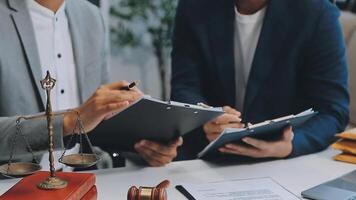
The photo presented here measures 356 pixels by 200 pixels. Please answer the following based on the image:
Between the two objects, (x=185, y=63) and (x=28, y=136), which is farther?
(x=185, y=63)

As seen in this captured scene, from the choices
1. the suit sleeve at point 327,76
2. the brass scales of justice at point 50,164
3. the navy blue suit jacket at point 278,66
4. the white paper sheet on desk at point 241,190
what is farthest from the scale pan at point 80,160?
the suit sleeve at point 327,76

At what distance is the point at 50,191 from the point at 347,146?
91 cm

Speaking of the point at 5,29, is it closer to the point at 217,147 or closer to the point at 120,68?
the point at 217,147

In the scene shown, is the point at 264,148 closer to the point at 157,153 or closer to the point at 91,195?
the point at 157,153

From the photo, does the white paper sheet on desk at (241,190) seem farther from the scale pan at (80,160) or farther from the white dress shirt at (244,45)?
the white dress shirt at (244,45)

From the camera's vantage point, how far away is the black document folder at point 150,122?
4.30ft

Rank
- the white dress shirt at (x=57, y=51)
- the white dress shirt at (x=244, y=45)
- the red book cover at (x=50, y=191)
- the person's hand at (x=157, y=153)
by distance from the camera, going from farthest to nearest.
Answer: the white dress shirt at (x=244, y=45) → the white dress shirt at (x=57, y=51) → the person's hand at (x=157, y=153) → the red book cover at (x=50, y=191)

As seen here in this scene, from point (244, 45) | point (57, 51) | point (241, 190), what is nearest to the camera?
point (241, 190)

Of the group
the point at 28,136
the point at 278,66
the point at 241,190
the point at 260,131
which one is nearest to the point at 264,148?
the point at 260,131

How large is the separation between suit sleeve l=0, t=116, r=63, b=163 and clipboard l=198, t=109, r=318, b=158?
41 cm

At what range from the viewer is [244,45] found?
74.4 inches

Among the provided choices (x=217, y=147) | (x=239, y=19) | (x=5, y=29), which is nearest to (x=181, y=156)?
(x=217, y=147)

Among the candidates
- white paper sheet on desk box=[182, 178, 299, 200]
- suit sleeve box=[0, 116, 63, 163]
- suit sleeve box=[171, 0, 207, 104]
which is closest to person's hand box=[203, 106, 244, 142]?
white paper sheet on desk box=[182, 178, 299, 200]

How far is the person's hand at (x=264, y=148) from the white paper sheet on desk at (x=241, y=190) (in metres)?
0.14
